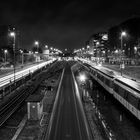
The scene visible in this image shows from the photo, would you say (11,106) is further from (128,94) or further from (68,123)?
(128,94)

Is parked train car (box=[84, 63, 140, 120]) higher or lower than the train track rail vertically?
higher

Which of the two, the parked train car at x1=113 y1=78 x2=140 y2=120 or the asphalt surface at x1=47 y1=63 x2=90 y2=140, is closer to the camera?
the asphalt surface at x1=47 y1=63 x2=90 y2=140

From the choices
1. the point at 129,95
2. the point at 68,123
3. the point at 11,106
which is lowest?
the point at 68,123

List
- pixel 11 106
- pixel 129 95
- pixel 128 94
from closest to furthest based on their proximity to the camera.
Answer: pixel 129 95 → pixel 128 94 → pixel 11 106

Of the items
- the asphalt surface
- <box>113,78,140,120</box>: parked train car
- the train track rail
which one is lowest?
the asphalt surface

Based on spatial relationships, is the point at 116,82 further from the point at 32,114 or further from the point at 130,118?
the point at 32,114

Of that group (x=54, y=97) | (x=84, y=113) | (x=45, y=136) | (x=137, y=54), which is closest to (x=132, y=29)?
(x=137, y=54)

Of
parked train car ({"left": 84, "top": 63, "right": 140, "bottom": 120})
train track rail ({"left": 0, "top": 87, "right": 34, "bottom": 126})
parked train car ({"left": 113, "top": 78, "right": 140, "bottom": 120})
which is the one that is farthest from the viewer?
train track rail ({"left": 0, "top": 87, "right": 34, "bottom": 126})

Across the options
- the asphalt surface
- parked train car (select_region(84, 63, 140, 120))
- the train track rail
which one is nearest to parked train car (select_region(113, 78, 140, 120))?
parked train car (select_region(84, 63, 140, 120))

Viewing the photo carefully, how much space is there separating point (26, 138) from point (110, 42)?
144054mm

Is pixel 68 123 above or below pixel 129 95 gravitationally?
below

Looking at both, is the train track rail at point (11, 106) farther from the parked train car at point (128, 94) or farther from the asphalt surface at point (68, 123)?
the parked train car at point (128, 94)

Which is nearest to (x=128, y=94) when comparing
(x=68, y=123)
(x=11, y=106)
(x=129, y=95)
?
(x=129, y=95)

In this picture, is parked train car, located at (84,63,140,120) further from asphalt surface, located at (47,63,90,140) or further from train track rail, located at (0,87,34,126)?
train track rail, located at (0,87,34,126)
